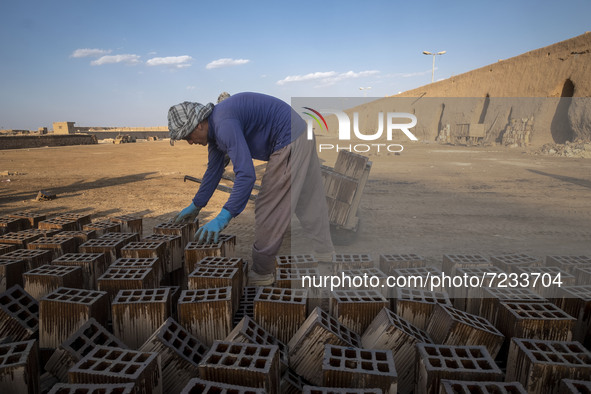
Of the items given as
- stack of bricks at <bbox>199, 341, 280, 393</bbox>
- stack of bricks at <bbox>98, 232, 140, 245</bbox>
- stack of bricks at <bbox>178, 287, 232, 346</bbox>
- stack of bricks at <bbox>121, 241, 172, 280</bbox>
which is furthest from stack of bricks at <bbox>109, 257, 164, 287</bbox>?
stack of bricks at <bbox>199, 341, 280, 393</bbox>

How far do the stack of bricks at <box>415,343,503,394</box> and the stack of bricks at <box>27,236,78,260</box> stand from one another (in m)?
2.89

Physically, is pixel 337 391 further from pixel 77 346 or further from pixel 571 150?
pixel 571 150

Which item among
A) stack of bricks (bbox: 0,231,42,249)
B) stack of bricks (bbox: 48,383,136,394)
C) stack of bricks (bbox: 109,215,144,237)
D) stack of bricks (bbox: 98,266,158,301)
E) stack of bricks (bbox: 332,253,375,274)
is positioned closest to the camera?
stack of bricks (bbox: 48,383,136,394)

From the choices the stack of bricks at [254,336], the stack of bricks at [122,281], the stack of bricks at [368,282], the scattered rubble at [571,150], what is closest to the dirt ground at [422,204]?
the stack of bricks at [368,282]

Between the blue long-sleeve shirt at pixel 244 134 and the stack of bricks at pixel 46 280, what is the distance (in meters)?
1.17

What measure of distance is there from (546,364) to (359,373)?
0.83 meters

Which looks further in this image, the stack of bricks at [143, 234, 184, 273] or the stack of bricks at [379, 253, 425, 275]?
the stack of bricks at [143, 234, 184, 273]

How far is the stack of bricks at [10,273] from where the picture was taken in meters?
2.52

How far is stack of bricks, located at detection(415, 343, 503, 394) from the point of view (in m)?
1.46

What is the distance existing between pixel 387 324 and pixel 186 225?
7.64 ft

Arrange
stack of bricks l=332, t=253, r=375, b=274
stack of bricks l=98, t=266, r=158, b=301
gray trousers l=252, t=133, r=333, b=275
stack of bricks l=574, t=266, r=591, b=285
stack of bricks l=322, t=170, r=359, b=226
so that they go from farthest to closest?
stack of bricks l=322, t=170, r=359, b=226 → gray trousers l=252, t=133, r=333, b=275 → stack of bricks l=332, t=253, r=375, b=274 → stack of bricks l=574, t=266, r=591, b=285 → stack of bricks l=98, t=266, r=158, b=301

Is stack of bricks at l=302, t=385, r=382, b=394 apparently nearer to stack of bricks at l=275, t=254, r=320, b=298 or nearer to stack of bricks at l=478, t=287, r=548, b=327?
stack of bricks at l=275, t=254, r=320, b=298

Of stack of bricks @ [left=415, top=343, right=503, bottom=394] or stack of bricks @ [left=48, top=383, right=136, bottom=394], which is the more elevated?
stack of bricks @ [left=48, top=383, right=136, bottom=394]

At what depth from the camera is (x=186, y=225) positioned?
3.54m
